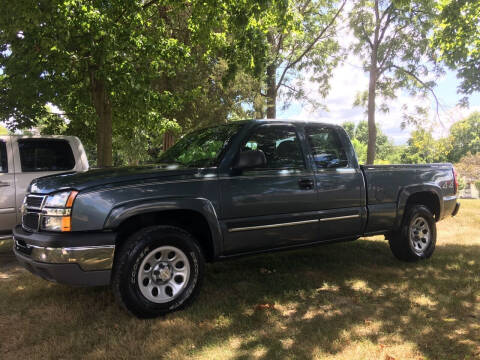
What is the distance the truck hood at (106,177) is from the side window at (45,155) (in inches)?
98.3

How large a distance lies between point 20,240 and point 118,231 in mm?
978

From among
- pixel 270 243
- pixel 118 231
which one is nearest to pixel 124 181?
pixel 118 231

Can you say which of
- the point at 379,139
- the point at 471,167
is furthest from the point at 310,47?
the point at 379,139

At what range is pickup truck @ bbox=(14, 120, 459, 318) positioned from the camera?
3.33 meters

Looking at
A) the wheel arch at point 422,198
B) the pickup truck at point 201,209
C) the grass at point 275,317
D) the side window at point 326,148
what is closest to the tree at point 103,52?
the side window at point 326,148

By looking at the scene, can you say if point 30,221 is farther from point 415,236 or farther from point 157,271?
point 415,236

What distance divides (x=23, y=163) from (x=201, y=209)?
12.7ft

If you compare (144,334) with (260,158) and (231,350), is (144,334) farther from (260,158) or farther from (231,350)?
(260,158)

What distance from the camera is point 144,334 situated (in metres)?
3.29

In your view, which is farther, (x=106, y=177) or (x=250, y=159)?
(x=250, y=159)

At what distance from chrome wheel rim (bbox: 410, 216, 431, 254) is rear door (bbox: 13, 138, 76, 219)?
556 cm

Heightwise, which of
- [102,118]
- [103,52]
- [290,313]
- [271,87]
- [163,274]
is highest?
[271,87]

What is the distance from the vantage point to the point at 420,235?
18.7 feet

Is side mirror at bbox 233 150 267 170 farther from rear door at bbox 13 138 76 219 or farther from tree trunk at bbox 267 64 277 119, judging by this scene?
tree trunk at bbox 267 64 277 119
